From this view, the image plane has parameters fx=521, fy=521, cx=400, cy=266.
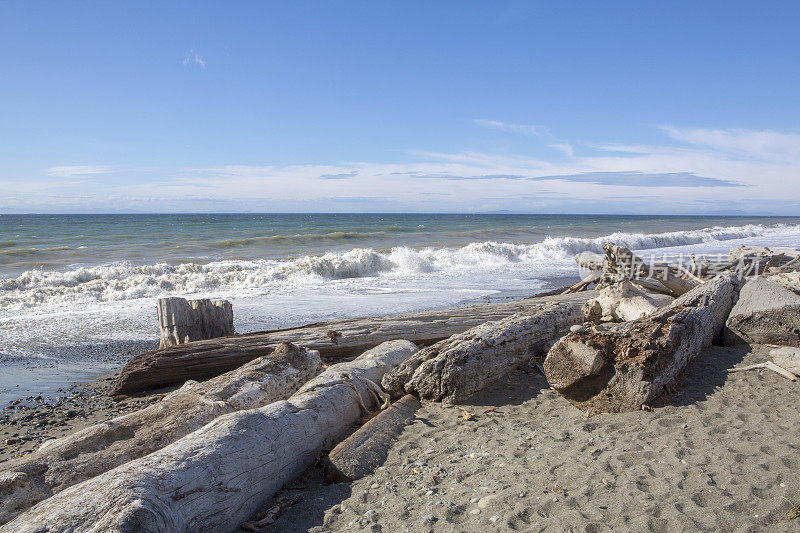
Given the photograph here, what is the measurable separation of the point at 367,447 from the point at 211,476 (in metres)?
1.24

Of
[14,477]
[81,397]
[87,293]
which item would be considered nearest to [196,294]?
[87,293]

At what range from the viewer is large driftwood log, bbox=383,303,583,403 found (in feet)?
15.4

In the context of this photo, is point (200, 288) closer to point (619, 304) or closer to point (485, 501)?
point (619, 304)

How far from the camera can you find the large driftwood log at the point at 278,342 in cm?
559

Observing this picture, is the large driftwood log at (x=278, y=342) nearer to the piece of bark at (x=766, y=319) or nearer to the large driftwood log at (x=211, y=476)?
the large driftwood log at (x=211, y=476)

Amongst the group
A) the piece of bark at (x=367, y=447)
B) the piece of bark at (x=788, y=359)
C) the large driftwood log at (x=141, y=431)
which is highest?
the piece of bark at (x=788, y=359)

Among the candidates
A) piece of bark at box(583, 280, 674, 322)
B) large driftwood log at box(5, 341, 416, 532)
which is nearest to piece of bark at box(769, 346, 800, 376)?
piece of bark at box(583, 280, 674, 322)

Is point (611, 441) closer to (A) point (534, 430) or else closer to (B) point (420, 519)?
(A) point (534, 430)

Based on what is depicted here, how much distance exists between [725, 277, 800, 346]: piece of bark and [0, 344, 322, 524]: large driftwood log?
15.3ft

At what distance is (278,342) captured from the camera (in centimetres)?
594

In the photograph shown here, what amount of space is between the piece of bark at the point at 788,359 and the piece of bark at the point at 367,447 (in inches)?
134

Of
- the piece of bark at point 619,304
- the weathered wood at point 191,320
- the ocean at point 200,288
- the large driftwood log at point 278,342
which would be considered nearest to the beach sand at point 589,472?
the large driftwood log at point 278,342

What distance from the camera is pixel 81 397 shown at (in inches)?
217

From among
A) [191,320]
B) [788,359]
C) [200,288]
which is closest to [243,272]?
[200,288]
